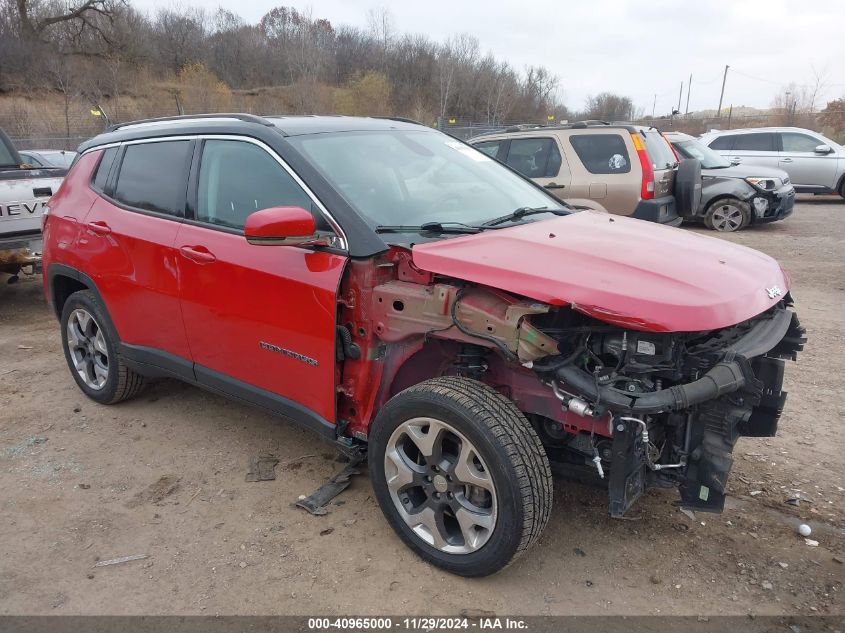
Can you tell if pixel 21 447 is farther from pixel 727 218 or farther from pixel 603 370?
pixel 727 218

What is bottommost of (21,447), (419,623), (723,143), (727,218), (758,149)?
(21,447)

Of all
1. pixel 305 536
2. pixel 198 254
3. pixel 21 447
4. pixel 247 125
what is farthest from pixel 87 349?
pixel 305 536

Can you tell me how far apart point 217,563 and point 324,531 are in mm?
507

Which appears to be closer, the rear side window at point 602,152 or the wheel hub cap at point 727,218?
the rear side window at point 602,152

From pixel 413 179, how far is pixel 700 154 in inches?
412

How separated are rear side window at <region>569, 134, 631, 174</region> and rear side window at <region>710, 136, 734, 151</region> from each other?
26.1 ft

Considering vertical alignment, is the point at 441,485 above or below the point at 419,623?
above

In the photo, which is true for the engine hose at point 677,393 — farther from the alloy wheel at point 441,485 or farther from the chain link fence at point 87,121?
the chain link fence at point 87,121

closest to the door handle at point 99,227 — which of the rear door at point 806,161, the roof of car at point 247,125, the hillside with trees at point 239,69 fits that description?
the roof of car at point 247,125

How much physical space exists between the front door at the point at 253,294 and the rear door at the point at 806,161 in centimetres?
1485

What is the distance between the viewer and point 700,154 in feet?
39.7

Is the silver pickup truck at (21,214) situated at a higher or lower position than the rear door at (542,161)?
lower

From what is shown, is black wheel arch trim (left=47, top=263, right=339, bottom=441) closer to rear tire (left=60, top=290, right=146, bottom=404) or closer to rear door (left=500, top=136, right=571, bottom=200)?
rear tire (left=60, top=290, right=146, bottom=404)

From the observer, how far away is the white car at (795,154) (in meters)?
14.5
